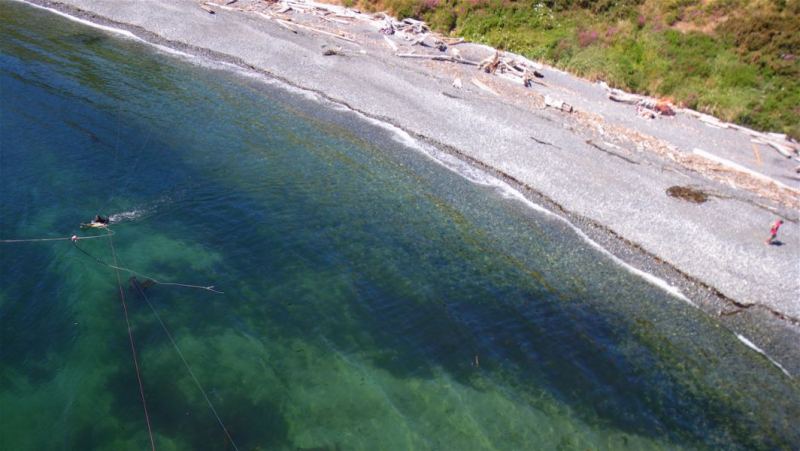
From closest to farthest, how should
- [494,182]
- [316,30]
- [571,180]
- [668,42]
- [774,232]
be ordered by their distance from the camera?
1. [774,232]
2. [571,180]
3. [494,182]
4. [668,42]
5. [316,30]

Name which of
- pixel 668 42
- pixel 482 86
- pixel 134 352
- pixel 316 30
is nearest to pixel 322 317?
pixel 134 352

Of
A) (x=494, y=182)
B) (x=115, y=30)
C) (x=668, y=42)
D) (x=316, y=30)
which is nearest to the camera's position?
(x=494, y=182)

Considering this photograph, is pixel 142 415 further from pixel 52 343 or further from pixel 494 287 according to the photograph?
pixel 494 287

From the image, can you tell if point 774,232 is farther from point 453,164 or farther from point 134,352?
point 134,352

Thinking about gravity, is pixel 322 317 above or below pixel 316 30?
below

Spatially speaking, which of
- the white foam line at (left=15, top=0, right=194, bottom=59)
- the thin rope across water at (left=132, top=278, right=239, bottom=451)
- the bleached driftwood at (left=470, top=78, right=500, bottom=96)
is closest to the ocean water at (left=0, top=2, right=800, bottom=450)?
the thin rope across water at (left=132, top=278, right=239, bottom=451)

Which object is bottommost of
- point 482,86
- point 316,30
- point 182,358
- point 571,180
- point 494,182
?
point 182,358

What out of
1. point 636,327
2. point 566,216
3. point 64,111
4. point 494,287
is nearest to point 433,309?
point 494,287
